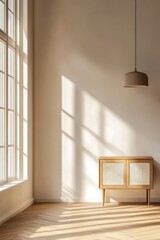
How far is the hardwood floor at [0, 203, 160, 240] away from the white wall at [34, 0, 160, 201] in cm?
62

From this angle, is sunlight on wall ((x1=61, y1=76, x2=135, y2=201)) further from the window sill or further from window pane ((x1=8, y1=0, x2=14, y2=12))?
window pane ((x1=8, y1=0, x2=14, y2=12))

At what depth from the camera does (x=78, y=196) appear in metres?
7.86

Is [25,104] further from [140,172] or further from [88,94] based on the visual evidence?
[140,172]

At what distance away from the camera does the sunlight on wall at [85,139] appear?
25.7 feet

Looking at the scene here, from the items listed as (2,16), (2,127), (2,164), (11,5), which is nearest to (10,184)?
(2,164)

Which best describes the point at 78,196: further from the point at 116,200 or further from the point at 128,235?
the point at 128,235

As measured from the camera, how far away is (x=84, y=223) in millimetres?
6008

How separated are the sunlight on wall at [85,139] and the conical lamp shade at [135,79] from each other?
31.6 inches

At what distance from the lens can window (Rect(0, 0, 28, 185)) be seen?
653 centimetres

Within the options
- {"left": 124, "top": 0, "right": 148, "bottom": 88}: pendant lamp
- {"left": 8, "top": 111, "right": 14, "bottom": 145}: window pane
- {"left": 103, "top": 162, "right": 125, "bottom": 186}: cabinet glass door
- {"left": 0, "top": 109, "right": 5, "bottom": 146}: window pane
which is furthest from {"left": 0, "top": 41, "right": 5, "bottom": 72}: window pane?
{"left": 103, "top": 162, "right": 125, "bottom": 186}: cabinet glass door

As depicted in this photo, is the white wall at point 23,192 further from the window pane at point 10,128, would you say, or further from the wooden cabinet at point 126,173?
the wooden cabinet at point 126,173

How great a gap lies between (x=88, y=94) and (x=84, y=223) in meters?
2.64

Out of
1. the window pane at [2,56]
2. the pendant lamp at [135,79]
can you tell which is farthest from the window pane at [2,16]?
the pendant lamp at [135,79]

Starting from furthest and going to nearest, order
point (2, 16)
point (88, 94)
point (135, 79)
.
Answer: point (88, 94) → point (135, 79) → point (2, 16)
